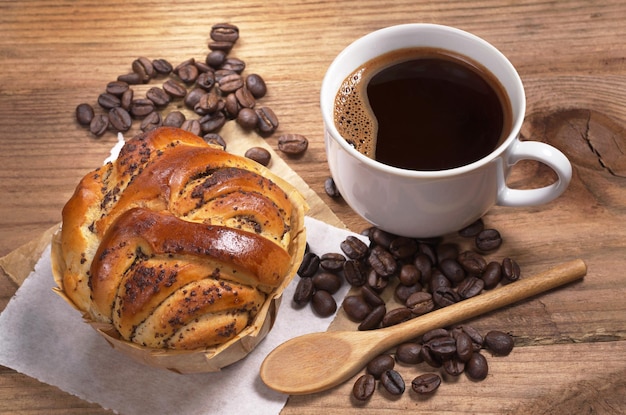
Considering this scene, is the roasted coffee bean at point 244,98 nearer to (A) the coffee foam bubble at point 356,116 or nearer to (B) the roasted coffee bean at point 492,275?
(A) the coffee foam bubble at point 356,116

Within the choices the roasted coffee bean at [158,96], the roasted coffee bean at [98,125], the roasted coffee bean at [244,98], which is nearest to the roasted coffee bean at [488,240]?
the roasted coffee bean at [244,98]

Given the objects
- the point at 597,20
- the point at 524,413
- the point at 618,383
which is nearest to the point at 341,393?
the point at 524,413

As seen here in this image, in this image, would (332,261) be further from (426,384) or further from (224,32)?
(224,32)

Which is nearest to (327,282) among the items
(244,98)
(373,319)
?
(373,319)

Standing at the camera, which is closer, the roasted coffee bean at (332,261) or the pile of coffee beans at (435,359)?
the pile of coffee beans at (435,359)

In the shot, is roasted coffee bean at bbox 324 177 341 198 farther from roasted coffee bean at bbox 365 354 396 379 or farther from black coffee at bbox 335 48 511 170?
roasted coffee bean at bbox 365 354 396 379
